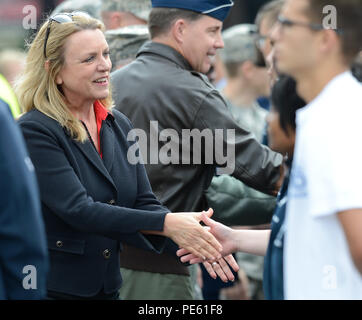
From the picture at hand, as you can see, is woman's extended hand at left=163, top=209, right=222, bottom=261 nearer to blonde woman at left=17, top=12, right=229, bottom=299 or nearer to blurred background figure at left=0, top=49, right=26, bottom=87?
blonde woman at left=17, top=12, right=229, bottom=299

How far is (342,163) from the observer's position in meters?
2.37

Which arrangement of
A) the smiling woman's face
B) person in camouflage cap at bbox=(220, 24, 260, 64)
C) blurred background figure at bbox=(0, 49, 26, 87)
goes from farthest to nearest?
person in camouflage cap at bbox=(220, 24, 260, 64) < blurred background figure at bbox=(0, 49, 26, 87) < the smiling woman's face

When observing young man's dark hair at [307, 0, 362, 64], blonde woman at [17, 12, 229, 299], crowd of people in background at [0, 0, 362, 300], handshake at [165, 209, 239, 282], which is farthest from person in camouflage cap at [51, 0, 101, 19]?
young man's dark hair at [307, 0, 362, 64]

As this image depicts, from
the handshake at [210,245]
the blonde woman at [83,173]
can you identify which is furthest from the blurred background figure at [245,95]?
the blonde woman at [83,173]

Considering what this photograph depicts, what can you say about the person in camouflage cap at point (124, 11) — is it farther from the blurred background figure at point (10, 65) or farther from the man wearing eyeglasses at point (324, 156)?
the man wearing eyeglasses at point (324, 156)

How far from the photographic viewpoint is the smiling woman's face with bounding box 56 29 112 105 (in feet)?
12.4

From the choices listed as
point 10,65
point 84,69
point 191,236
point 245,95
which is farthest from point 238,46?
point 191,236

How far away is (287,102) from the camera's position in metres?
2.92

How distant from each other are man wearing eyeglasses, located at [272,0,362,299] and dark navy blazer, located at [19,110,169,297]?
3.65ft

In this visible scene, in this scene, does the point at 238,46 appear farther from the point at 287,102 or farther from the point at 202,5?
the point at 287,102

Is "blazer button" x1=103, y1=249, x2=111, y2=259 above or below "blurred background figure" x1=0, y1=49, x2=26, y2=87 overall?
below

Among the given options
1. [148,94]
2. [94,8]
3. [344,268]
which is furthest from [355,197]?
[94,8]

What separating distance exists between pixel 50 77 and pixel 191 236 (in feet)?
3.28
